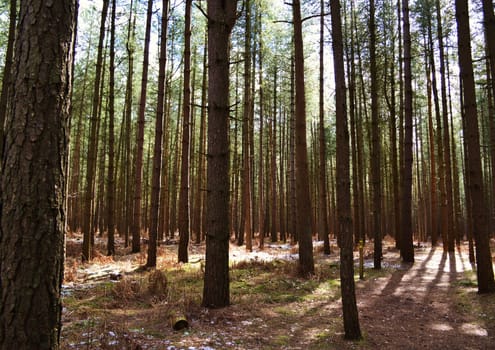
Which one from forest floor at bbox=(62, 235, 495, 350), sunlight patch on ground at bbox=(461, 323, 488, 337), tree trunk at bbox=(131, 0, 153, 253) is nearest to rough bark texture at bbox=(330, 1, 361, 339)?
forest floor at bbox=(62, 235, 495, 350)

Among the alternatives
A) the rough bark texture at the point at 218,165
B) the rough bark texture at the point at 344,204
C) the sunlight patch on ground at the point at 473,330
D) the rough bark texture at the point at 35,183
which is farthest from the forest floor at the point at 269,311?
the rough bark texture at the point at 35,183

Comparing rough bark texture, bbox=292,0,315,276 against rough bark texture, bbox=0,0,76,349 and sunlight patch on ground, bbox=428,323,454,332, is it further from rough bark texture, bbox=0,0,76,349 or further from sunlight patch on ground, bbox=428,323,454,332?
rough bark texture, bbox=0,0,76,349

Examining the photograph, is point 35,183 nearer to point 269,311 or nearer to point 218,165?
point 218,165

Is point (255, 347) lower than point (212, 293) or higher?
lower

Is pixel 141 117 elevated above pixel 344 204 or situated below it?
above

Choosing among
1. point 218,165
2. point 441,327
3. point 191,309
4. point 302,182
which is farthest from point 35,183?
point 302,182

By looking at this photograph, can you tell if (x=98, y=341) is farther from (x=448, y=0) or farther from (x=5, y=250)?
(x=448, y=0)

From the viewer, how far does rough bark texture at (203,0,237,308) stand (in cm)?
543

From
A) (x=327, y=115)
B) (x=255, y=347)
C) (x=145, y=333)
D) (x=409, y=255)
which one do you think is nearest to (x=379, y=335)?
(x=255, y=347)

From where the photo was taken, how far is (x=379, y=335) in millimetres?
4824

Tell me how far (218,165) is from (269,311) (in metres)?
2.62

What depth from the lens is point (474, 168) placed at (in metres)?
7.22

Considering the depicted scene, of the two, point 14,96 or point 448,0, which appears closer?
point 14,96

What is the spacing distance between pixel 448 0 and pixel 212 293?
1522cm
